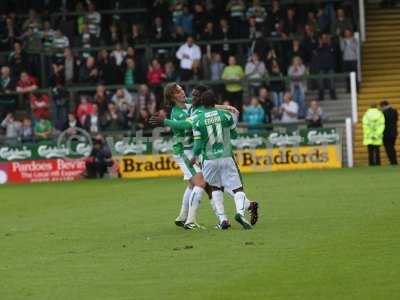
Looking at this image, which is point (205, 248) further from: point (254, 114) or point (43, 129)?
point (43, 129)

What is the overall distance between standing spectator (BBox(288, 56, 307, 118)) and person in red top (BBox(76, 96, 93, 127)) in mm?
5602

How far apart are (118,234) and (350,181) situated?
35.4ft

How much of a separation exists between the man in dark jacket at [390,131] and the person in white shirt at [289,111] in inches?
92.6

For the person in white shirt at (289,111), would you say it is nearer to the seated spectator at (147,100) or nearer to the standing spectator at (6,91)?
the seated spectator at (147,100)

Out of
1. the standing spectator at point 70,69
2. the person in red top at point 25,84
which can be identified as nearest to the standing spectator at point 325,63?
the standing spectator at point 70,69

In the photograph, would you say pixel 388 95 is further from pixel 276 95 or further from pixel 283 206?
pixel 283 206

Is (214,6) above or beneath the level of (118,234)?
above

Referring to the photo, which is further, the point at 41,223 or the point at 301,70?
the point at 301,70

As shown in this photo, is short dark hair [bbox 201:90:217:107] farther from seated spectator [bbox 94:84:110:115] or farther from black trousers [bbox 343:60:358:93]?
black trousers [bbox 343:60:358:93]

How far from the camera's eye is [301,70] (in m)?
37.0

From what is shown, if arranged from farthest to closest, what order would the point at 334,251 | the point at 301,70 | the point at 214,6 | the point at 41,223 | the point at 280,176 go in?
the point at 214,6
the point at 301,70
the point at 280,176
the point at 41,223
the point at 334,251

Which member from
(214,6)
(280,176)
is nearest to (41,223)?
(280,176)

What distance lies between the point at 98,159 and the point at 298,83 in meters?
5.98

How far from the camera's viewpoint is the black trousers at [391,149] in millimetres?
35062
